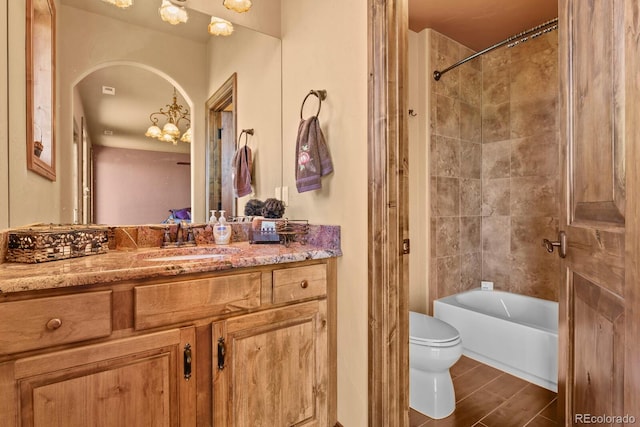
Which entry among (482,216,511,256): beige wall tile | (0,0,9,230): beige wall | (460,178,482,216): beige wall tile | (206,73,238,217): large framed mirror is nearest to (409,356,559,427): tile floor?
(482,216,511,256): beige wall tile

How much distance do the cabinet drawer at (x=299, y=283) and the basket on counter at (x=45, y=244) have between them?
2.42 ft

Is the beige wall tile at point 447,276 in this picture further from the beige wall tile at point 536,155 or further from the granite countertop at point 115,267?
the granite countertop at point 115,267

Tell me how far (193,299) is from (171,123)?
40.8 inches

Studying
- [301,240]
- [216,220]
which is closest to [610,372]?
[301,240]

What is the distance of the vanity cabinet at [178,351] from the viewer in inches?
33.6

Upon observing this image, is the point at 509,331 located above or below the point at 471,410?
above

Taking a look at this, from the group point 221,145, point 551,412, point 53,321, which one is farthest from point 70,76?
point 551,412

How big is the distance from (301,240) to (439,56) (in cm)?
205

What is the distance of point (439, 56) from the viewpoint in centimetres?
259

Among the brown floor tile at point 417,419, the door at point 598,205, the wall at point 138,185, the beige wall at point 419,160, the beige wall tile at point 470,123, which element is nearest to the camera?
the door at point 598,205

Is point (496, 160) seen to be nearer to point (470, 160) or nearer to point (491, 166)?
point (491, 166)

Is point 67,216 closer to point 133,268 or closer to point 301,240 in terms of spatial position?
point 133,268

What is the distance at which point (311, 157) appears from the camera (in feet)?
5.00

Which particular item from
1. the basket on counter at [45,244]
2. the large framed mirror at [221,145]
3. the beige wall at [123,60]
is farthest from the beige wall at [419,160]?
the basket on counter at [45,244]
